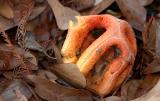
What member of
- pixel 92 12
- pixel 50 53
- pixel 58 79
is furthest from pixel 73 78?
pixel 92 12

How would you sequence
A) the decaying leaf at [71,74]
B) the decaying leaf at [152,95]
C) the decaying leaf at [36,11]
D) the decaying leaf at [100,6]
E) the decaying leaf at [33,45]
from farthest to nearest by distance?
1. the decaying leaf at [100,6]
2. the decaying leaf at [36,11]
3. the decaying leaf at [33,45]
4. the decaying leaf at [71,74]
5. the decaying leaf at [152,95]

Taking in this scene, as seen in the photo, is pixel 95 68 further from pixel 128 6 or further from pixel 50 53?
pixel 128 6

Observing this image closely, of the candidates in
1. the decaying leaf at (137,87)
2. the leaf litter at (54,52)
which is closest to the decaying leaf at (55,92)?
the leaf litter at (54,52)

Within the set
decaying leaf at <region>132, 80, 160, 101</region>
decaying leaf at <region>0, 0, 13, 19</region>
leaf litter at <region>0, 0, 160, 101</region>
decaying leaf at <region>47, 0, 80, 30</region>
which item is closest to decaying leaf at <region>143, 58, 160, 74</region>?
leaf litter at <region>0, 0, 160, 101</region>

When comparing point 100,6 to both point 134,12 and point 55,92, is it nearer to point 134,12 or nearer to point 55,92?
point 134,12

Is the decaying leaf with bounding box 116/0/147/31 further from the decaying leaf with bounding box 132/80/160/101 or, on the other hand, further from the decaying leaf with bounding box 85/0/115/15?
the decaying leaf with bounding box 132/80/160/101

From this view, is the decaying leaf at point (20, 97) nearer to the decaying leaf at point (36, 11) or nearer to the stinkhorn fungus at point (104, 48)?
the stinkhorn fungus at point (104, 48)
